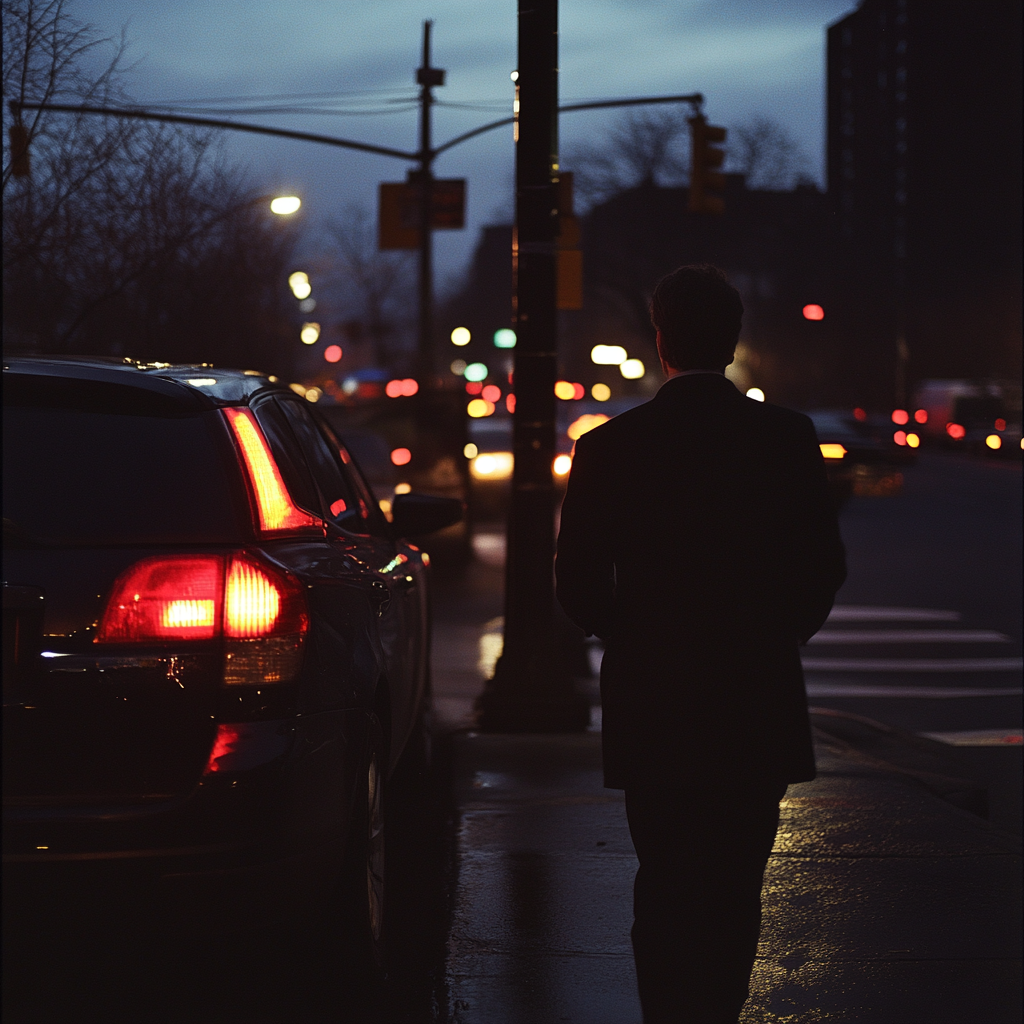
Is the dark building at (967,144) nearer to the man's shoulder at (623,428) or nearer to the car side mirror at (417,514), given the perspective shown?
the car side mirror at (417,514)

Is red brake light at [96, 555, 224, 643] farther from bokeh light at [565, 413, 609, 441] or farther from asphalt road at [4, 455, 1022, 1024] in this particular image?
bokeh light at [565, 413, 609, 441]

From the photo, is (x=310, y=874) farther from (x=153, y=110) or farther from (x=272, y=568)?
(x=153, y=110)

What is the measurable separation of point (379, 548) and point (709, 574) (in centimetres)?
224

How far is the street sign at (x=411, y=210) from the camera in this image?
2223 cm

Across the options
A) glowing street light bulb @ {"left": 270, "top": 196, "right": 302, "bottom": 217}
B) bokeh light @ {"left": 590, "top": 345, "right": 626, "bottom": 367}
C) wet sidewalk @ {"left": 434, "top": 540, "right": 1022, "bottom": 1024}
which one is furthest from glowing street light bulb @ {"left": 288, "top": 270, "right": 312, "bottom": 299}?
wet sidewalk @ {"left": 434, "top": 540, "right": 1022, "bottom": 1024}

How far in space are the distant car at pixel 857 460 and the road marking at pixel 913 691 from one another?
1527 centimetres

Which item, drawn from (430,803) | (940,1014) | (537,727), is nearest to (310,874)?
(940,1014)

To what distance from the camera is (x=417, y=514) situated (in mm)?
5426

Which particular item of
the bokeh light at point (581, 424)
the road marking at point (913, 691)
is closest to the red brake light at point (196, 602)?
the road marking at point (913, 691)

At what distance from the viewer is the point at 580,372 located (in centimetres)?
8581

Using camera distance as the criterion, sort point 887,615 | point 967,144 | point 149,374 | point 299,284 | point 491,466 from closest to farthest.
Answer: point 149,374
point 967,144
point 887,615
point 491,466
point 299,284

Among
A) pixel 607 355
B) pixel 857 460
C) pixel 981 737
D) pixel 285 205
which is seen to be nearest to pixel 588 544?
pixel 981 737

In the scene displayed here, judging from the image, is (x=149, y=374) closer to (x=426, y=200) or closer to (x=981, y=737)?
(x=981, y=737)

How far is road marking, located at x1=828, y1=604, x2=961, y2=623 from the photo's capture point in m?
13.3
